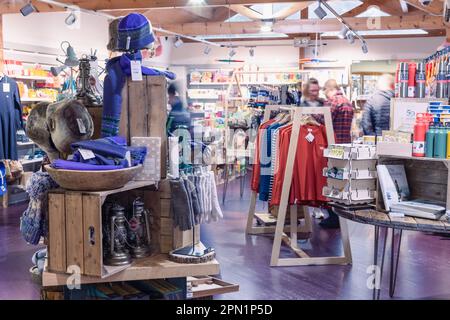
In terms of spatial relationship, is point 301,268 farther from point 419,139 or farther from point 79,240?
point 79,240

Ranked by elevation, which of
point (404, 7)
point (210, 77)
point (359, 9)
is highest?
point (359, 9)

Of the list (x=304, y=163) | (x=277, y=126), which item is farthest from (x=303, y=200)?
(x=277, y=126)

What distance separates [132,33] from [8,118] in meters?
4.26

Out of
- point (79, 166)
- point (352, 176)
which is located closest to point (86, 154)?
point (79, 166)

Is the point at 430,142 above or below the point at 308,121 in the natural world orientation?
below

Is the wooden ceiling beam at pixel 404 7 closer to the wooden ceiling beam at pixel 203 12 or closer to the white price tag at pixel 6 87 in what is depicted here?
the wooden ceiling beam at pixel 203 12

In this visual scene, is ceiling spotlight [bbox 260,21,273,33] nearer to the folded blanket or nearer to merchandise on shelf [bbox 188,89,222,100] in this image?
merchandise on shelf [bbox 188,89,222,100]

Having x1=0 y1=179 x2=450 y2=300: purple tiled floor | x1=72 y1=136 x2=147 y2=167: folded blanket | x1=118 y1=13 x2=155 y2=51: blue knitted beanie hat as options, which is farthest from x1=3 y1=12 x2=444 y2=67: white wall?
x1=72 y1=136 x2=147 y2=167: folded blanket

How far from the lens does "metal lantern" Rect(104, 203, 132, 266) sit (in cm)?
293

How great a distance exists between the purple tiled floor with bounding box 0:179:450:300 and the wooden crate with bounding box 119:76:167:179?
4.97 ft

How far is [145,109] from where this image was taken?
3.17m

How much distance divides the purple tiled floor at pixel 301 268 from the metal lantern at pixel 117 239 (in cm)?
131
